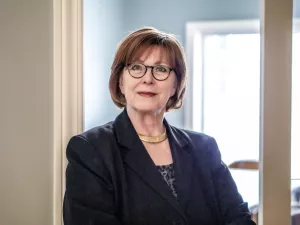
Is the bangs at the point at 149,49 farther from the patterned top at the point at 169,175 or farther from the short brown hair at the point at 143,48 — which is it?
the patterned top at the point at 169,175

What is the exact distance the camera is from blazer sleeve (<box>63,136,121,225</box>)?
3.17ft

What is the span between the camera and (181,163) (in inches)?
43.3

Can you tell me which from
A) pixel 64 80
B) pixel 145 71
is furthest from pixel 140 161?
pixel 64 80

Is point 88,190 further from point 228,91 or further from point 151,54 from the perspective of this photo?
point 228,91

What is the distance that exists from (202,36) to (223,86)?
0.38 metres

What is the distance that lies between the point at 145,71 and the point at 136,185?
0.94 ft

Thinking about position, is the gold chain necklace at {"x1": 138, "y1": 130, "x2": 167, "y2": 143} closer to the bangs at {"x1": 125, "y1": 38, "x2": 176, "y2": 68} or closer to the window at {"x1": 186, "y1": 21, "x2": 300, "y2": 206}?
the bangs at {"x1": 125, "y1": 38, "x2": 176, "y2": 68}

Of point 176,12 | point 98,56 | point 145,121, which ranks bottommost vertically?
point 145,121

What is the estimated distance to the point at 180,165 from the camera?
1094 millimetres

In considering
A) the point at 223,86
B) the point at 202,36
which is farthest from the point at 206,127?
the point at 202,36

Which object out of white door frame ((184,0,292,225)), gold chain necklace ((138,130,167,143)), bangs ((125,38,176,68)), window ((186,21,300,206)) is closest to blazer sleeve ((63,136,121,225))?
gold chain necklace ((138,130,167,143))

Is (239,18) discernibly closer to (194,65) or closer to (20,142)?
(194,65)

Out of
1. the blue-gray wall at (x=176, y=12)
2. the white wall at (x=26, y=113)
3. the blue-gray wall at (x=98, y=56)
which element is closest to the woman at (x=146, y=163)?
the white wall at (x=26, y=113)

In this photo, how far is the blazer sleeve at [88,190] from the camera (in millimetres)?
965
